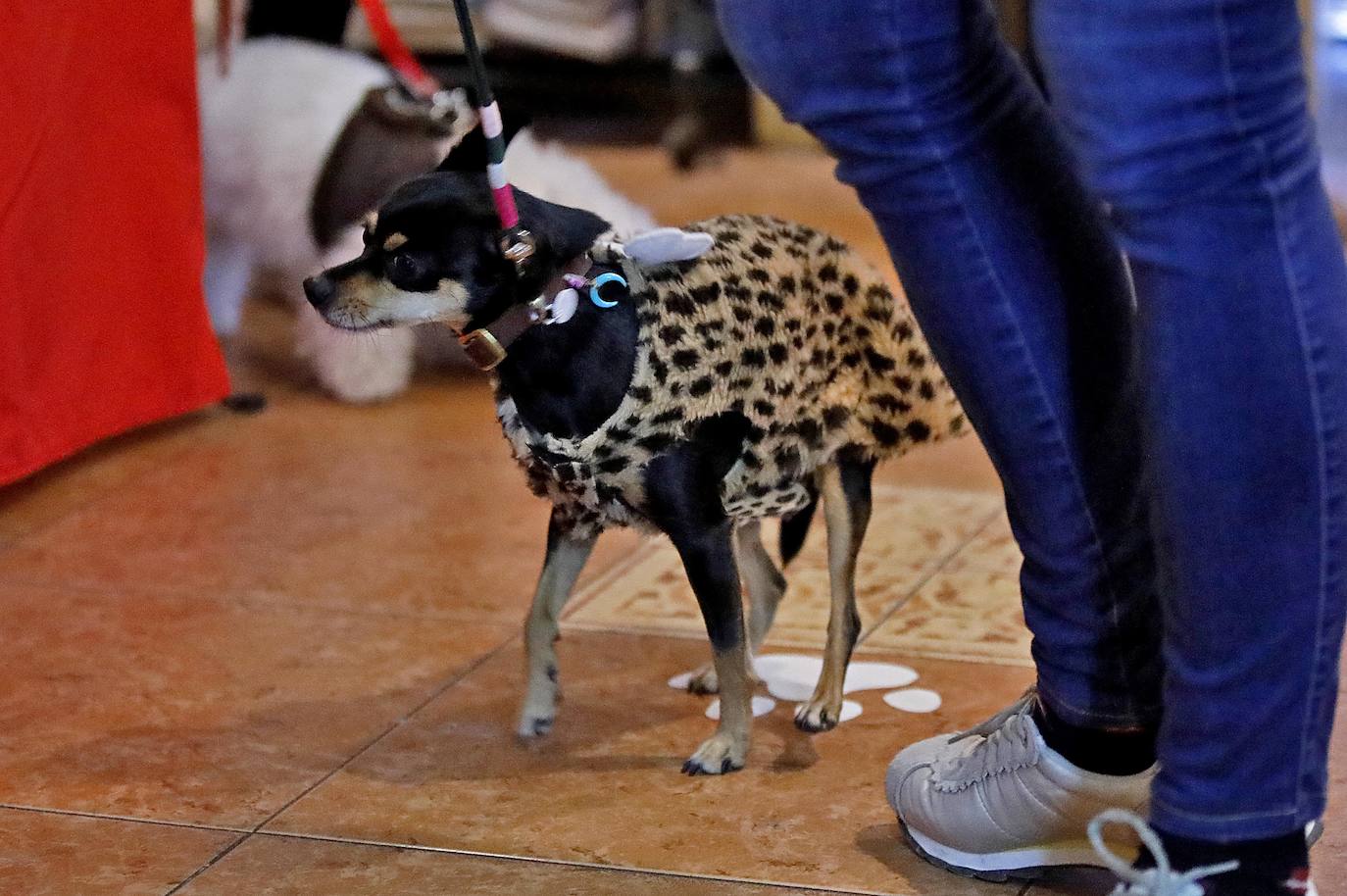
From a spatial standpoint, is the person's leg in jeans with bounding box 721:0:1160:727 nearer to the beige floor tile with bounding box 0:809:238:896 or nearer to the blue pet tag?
the blue pet tag

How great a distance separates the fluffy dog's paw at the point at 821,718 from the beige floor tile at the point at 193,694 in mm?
416

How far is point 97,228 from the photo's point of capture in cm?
249

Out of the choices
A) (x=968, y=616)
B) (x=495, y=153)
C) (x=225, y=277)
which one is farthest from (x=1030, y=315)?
(x=225, y=277)

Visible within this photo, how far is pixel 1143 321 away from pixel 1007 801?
44 cm

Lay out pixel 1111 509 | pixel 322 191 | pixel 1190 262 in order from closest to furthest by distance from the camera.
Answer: pixel 1190 262 → pixel 1111 509 → pixel 322 191

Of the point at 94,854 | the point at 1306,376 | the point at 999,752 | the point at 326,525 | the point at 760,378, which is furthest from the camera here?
the point at 326,525

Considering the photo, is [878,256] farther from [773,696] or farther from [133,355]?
[773,696]

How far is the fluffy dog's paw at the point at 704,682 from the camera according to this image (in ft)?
5.87

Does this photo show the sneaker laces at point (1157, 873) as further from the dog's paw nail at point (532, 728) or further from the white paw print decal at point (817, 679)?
the dog's paw nail at point (532, 728)

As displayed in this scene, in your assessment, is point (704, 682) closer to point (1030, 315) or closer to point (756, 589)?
point (756, 589)

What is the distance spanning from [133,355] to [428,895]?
151 centimetres

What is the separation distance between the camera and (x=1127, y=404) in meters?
1.23

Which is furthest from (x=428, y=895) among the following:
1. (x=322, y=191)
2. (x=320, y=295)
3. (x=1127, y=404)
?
(x=322, y=191)

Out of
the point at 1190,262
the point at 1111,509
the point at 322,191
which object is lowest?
the point at 322,191
